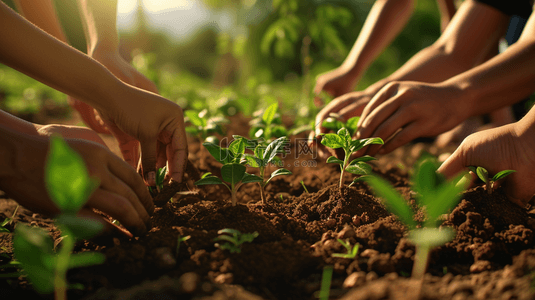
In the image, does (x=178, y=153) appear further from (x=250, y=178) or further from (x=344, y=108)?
(x=344, y=108)

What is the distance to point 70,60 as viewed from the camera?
1.19 metres

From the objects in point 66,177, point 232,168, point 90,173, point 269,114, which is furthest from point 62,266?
point 269,114

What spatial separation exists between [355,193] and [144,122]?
950 millimetres

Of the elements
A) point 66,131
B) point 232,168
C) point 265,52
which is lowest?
point 232,168

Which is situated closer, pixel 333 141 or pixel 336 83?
pixel 333 141

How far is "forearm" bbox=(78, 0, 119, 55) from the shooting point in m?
1.98

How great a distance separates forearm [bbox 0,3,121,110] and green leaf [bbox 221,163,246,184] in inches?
20.6

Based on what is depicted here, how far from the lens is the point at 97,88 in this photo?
4.08ft

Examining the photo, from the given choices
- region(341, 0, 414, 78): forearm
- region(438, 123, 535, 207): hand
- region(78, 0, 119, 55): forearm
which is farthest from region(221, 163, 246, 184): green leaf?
region(341, 0, 414, 78): forearm

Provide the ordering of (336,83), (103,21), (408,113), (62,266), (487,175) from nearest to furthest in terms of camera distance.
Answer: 1. (62,266)
2. (487,175)
3. (408,113)
4. (103,21)
5. (336,83)

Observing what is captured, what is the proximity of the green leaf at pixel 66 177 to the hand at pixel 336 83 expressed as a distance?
2290mm

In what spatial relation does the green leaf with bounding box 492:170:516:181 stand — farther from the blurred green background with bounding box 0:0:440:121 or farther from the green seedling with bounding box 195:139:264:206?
the blurred green background with bounding box 0:0:440:121

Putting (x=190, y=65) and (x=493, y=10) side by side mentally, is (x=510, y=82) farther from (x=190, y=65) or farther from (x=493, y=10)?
(x=190, y=65)

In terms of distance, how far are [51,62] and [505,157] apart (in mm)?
1776
